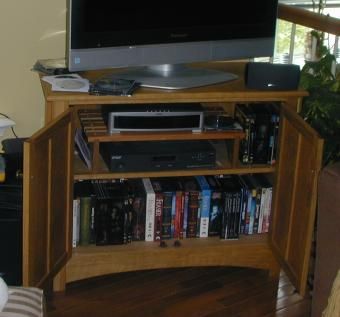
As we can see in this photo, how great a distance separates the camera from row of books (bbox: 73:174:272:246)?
2465mm

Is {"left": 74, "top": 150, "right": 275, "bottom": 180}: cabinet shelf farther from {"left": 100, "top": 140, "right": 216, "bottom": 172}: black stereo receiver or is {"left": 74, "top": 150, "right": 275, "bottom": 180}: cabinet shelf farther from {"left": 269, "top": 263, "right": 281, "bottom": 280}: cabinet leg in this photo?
{"left": 269, "top": 263, "right": 281, "bottom": 280}: cabinet leg

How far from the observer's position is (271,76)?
7.81 feet

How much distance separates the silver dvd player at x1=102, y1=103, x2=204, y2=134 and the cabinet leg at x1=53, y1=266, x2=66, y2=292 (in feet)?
1.74

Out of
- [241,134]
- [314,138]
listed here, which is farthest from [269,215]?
[314,138]

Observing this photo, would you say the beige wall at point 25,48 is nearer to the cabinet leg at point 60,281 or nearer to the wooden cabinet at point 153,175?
the wooden cabinet at point 153,175

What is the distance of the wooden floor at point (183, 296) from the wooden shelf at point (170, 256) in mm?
70

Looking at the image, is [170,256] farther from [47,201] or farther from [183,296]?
[47,201]

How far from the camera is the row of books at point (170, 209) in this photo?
2.46 m

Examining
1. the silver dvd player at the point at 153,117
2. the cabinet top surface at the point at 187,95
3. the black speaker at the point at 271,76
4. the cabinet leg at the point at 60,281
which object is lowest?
the cabinet leg at the point at 60,281

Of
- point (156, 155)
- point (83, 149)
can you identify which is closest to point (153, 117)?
point (156, 155)

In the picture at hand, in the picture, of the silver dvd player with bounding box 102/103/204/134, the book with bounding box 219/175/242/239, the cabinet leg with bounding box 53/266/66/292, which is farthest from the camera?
the book with bounding box 219/175/242/239

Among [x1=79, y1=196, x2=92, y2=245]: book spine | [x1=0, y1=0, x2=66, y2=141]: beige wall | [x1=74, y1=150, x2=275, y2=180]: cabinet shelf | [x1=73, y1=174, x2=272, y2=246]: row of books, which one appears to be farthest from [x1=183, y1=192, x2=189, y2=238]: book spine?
[x1=0, y1=0, x2=66, y2=141]: beige wall

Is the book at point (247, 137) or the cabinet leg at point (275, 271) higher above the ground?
the book at point (247, 137)

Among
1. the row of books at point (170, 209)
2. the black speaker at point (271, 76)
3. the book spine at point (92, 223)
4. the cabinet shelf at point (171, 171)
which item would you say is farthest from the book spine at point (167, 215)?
the black speaker at point (271, 76)
